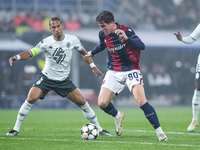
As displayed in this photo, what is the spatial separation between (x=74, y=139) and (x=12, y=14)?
16957mm

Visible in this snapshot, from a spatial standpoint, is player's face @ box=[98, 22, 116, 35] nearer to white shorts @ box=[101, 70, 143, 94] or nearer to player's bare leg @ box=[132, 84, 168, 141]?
white shorts @ box=[101, 70, 143, 94]

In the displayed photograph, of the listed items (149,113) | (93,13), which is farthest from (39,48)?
(93,13)

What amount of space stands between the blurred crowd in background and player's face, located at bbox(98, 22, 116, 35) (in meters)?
15.3

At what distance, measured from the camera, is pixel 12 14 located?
24359 millimetres

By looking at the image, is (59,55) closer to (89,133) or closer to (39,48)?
(39,48)

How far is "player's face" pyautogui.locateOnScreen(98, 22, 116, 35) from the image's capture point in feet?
27.3

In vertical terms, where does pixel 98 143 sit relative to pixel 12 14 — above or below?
below

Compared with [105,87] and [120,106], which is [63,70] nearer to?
[105,87]

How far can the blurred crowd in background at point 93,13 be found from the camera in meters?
23.8

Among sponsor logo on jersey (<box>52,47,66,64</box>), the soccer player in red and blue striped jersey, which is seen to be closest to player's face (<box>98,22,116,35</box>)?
the soccer player in red and blue striped jersey

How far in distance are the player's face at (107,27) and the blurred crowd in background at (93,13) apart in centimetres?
1526

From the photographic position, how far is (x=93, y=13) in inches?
987

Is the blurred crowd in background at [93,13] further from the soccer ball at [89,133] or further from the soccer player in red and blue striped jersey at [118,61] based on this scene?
Answer: the soccer ball at [89,133]

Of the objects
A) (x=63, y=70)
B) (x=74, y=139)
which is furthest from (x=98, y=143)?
(x=63, y=70)
